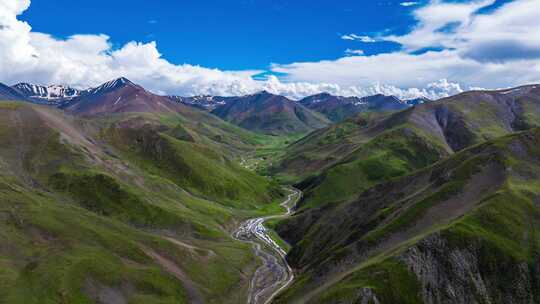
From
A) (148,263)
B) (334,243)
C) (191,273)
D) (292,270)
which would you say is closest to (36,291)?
(148,263)

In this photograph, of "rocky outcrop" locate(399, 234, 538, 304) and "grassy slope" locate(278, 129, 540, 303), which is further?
"grassy slope" locate(278, 129, 540, 303)

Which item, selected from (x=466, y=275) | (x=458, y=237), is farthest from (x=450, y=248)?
(x=466, y=275)

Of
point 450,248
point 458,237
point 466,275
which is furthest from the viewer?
point 458,237

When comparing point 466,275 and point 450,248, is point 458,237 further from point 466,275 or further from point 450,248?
point 466,275

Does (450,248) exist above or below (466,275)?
above

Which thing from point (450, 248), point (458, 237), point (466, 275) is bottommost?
point (466, 275)

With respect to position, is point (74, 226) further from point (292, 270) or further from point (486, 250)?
point (486, 250)

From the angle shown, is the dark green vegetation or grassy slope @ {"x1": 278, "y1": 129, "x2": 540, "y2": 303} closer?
the dark green vegetation

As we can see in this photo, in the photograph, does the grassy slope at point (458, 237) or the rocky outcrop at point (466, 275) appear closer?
the rocky outcrop at point (466, 275)
